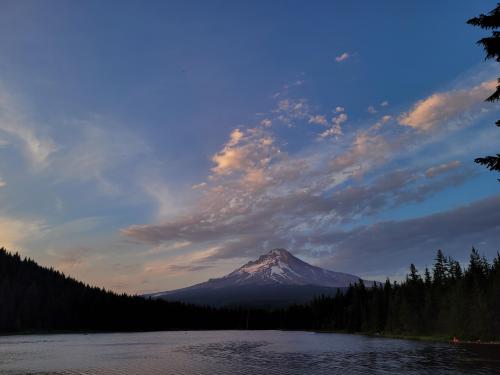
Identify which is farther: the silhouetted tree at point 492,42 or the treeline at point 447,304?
the treeline at point 447,304

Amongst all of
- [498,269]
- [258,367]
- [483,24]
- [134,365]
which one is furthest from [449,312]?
[483,24]

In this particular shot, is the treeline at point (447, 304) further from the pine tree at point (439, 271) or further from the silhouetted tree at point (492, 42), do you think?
the silhouetted tree at point (492, 42)

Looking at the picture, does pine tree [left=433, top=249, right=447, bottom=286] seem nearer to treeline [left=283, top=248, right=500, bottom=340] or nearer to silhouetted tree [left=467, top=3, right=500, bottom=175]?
treeline [left=283, top=248, right=500, bottom=340]

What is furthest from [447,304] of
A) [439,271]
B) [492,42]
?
[492,42]

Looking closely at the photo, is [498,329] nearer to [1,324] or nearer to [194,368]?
[194,368]

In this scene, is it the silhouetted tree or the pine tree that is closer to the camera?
the silhouetted tree

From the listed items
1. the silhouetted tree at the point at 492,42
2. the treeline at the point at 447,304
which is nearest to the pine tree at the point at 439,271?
the treeline at the point at 447,304

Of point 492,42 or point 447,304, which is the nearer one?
point 492,42

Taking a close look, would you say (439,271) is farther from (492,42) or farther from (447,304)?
(492,42)

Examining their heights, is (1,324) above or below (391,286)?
below

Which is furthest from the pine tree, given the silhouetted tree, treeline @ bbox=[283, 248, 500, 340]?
the silhouetted tree

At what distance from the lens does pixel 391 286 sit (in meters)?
198

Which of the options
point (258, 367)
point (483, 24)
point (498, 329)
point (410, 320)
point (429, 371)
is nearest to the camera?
point (483, 24)

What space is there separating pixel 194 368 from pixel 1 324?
17233 cm
